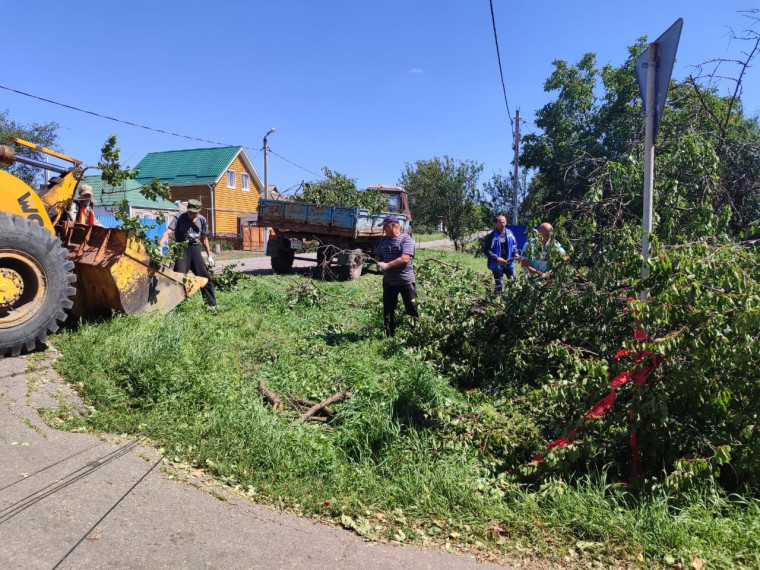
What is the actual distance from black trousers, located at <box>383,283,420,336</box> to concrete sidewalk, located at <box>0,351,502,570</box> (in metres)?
3.54

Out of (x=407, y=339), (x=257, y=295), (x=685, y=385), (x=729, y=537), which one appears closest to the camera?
(x=729, y=537)

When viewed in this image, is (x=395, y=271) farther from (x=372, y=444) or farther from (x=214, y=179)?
(x=214, y=179)

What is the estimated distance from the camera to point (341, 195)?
14.0m

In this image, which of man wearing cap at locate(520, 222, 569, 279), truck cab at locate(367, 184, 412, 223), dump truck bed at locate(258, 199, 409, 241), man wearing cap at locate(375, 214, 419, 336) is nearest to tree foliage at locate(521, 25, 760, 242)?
man wearing cap at locate(520, 222, 569, 279)

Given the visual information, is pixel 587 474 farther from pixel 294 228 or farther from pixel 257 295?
pixel 294 228

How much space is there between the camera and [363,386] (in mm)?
4758

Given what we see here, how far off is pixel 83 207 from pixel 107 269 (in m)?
1.79

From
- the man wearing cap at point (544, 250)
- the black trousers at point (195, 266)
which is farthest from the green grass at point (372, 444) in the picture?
the man wearing cap at point (544, 250)

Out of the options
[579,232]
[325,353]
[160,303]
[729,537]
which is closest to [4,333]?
[160,303]

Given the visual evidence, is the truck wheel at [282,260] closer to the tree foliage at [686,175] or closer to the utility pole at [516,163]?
the tree foliage at [686,175]

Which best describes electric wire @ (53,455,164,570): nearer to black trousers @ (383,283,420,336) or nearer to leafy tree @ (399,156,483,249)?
black trousers @ (383,283,420,336)

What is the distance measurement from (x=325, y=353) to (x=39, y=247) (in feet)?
9.61

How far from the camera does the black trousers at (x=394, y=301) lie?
646cm

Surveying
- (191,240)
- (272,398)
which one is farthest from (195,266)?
(272,398)
